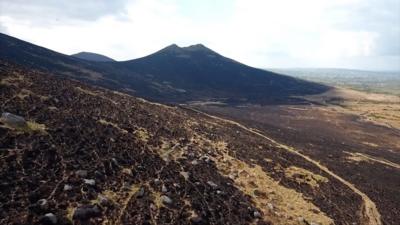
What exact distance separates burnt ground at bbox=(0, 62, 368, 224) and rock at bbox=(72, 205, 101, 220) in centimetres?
6

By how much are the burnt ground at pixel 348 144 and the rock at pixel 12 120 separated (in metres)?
36.4

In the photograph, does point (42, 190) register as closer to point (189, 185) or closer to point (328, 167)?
point (189, 185)

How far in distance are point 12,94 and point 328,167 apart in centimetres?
4313

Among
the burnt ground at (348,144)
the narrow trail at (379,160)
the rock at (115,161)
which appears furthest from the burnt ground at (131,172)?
the narrow trail at (379,160)

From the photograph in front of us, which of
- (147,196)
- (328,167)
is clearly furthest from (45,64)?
(147,196)

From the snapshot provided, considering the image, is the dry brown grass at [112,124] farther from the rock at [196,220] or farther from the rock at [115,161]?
the rock at [196,220]

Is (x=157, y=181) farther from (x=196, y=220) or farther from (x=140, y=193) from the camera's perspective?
(x=196, y=220)

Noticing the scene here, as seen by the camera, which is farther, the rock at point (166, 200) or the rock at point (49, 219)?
the rock at point (166, 200)

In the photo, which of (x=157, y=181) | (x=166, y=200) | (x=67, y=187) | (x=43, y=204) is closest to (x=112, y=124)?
(x=157, y=181)

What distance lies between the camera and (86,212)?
78.7 ft

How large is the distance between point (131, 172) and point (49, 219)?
10025mm

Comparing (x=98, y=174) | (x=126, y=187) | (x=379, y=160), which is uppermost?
(x=98, y=174)

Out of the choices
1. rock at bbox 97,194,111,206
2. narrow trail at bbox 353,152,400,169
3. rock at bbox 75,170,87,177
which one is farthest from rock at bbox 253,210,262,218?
narrow trail at bbox 353,152,400,169

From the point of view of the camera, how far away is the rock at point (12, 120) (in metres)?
31.9
